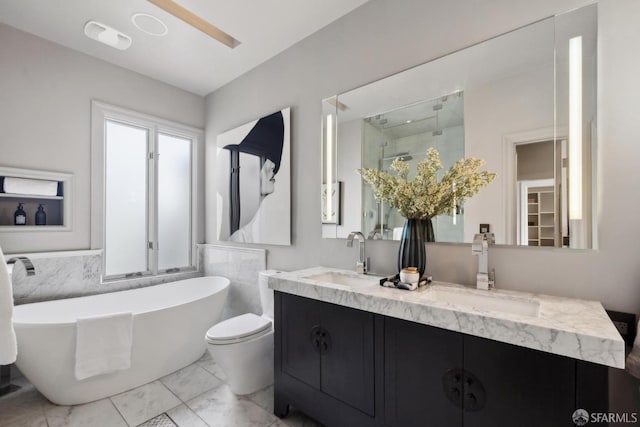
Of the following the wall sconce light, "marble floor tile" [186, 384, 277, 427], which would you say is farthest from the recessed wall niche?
the wall sconce light

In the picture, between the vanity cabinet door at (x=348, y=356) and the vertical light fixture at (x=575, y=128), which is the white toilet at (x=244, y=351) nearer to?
the vanity cabinet door at (x=348, y=356)

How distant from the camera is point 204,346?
8.30 feet

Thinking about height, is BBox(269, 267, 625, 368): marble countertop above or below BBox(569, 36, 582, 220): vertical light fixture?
below

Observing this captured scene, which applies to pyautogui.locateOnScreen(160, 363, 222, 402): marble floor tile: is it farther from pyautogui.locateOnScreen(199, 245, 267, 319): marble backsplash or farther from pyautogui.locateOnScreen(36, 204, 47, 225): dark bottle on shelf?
pyautogui.locateOnScreen(36, 204, 47, 225): dark bottle on shelf

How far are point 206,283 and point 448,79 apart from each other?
2.88 meters

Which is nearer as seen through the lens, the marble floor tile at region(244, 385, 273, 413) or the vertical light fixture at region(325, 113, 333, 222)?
the marble floor tile at region(244, 385, 273, 413)

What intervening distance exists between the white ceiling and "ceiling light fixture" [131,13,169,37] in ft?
0.13

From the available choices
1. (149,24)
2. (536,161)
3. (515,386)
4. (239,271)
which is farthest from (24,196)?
(536,161)

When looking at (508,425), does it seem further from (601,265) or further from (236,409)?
(236,409)

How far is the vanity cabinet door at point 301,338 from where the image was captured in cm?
158

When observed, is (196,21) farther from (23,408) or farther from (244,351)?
(23,408)

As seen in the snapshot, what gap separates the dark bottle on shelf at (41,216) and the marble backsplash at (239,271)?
1423 mm

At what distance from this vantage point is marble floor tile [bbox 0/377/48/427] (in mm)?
1734

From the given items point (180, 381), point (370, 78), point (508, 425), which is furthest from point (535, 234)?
point (180, 381)
